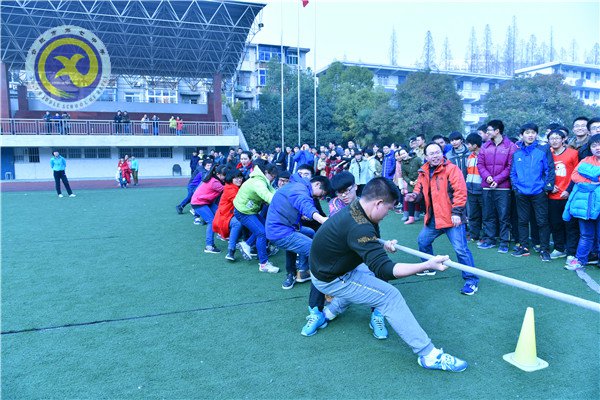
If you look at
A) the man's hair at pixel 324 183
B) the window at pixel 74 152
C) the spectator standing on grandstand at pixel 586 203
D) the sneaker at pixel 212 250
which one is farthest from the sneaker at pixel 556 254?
the window at pixel 74 152

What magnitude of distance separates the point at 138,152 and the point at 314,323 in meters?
28.7

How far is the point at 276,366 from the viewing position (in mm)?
3455

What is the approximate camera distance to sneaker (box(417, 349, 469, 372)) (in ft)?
10.8

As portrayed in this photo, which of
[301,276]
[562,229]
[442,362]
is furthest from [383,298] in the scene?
[562,229]

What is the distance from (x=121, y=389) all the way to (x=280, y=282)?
108 inches

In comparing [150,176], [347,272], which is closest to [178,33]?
[150,176]

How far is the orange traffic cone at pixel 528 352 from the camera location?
3.36 metres

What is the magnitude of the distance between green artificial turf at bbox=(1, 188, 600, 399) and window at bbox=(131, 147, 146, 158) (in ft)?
79.5

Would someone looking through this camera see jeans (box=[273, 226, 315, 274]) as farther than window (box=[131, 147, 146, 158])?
No

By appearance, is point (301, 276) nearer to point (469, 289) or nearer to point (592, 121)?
point (469, 289)

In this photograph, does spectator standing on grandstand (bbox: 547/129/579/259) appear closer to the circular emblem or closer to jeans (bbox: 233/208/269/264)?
jeans (bbox: 233/208/269/264)

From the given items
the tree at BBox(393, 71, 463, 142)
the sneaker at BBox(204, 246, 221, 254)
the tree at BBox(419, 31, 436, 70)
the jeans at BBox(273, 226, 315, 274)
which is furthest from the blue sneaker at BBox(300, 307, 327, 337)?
the tree at BBox(419, 31, 436, 70)

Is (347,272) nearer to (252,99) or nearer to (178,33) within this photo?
(178,33)

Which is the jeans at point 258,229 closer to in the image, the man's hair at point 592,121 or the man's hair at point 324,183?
the man's hair at point 324,183
